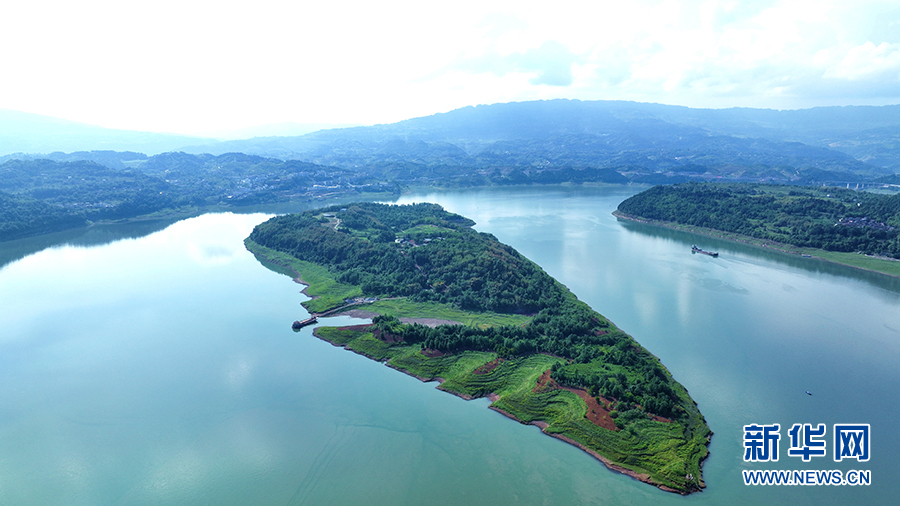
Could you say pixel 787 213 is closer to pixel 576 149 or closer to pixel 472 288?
pixel 472 288

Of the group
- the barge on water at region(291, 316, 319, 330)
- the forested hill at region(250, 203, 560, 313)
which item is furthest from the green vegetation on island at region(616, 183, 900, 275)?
the barge on water at region(291, 316, 319, 330)

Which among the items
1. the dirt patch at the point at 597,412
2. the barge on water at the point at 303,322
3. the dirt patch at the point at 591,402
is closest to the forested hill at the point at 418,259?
the barge on water at the point at 303,322

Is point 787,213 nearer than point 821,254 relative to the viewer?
No

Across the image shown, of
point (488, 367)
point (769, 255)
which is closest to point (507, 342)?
point (488, 367)

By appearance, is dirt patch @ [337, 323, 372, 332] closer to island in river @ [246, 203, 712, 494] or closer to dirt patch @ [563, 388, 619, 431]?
island in river @ [246, 203, 712, 494]

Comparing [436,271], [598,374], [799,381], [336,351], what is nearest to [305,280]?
[436,271]

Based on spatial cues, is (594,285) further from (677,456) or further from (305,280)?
(305,280)

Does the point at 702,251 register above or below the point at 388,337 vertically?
above
